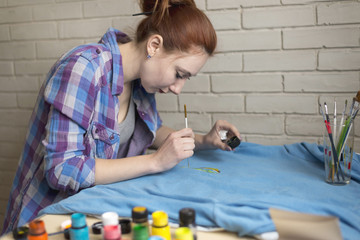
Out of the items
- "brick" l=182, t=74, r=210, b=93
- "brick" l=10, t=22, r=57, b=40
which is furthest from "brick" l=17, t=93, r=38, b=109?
"brick" l=182, t=74, r=210, b=93

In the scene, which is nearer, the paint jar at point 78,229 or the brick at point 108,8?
the paint jar at point 78,229

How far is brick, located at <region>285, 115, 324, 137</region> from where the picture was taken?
1510 mm

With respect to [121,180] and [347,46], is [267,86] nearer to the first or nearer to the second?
[347,46]

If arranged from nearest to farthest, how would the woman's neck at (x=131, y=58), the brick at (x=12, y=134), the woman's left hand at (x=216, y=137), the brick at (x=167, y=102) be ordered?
the woman's neck at (x=131, y=58)
the woman's left hand at (x=216, y=137)
the brick at (x=167, y=102)
the brick at (x=12, y=134)

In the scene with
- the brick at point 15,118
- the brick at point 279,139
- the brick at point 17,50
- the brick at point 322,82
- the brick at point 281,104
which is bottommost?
the brick at point 279,139

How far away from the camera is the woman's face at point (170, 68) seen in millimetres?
1165

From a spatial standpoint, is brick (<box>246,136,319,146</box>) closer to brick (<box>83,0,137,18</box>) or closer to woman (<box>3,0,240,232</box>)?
woman (<box>3,0,240,232</box>)

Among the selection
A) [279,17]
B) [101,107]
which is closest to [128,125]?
[101,107]

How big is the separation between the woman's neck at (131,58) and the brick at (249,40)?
45cm

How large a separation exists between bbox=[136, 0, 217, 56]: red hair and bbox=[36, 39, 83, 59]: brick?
67 cm

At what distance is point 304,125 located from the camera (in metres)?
1.53

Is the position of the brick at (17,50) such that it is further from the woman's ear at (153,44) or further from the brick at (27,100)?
the woman's ear at (153,44)

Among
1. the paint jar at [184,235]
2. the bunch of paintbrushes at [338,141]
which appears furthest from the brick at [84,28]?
the paint jar at [184,235]

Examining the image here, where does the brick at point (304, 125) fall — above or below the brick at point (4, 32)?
below
